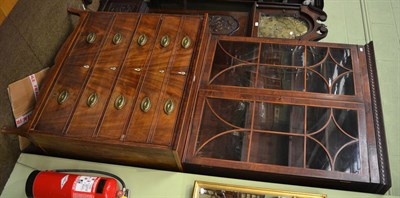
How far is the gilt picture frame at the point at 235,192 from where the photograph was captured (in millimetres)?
1712

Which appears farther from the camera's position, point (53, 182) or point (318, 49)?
point (318, 49)

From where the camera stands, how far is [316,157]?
1.77 meters

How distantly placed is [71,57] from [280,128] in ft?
4.50

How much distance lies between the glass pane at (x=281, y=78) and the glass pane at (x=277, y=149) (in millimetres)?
342

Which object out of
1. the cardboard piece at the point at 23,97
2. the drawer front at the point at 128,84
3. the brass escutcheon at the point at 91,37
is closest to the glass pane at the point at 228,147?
the drawer front at the point at 128,84

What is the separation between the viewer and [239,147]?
1837 millimetres

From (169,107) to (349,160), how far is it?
3.29 ft

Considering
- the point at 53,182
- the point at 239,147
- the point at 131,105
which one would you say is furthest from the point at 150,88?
the point at 53,182

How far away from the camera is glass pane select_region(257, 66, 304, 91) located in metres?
2.04

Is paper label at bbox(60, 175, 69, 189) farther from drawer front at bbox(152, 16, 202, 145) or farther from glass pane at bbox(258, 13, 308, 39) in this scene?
glass pane at bbox(258, 13, 308, 39)

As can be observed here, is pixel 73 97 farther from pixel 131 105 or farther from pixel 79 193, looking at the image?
pixel 79 193

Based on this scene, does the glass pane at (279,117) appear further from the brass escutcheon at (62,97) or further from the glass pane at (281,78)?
the brass escutcheon at (62,97)

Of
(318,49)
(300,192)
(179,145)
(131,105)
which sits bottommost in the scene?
(300,192)

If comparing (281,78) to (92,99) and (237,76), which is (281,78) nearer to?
(237,76)
